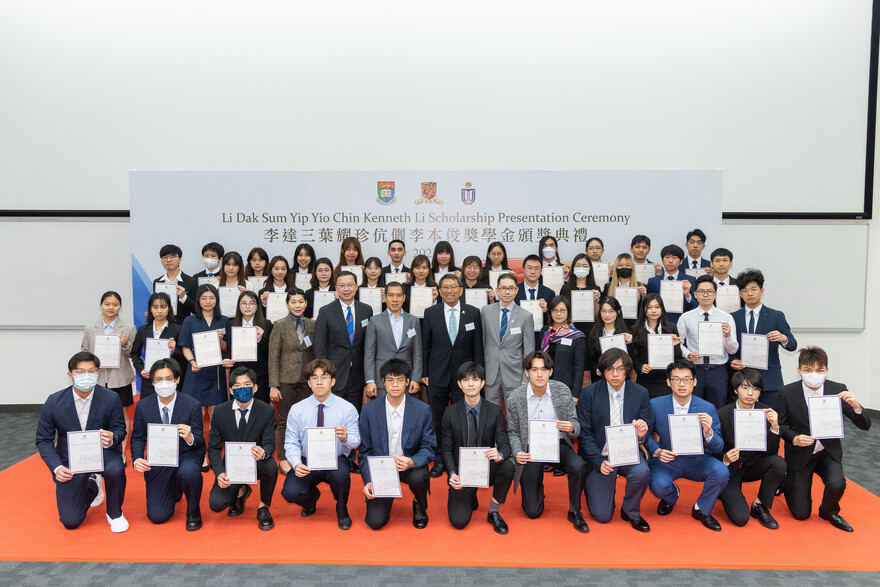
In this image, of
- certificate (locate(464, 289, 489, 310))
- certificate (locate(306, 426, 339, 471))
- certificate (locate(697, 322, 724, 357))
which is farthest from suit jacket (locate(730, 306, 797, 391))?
certificate (locate(306, 426, 339, 471))

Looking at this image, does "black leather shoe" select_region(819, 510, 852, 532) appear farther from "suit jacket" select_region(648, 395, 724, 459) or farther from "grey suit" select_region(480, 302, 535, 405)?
"grey suit" select_region(480, 302, 535, 405)

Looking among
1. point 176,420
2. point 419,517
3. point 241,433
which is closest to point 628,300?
point 419,517

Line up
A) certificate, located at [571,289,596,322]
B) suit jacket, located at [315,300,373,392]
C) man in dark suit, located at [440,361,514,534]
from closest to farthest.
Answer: man in dark suit, located at [440,361,514,534] → suit jacket, located at [315,300,373,392] → certificate, located at [571,289,596,322]

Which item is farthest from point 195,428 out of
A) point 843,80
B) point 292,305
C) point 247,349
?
point 843,80

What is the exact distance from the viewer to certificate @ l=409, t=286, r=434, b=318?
5.83 meters

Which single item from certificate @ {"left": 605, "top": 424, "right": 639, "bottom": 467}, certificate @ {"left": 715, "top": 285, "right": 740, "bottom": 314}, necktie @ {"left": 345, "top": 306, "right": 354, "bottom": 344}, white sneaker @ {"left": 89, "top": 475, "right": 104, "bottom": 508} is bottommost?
white sneaker @ {"left": 89, "top": 475, "right": 104, "bottom": 508}

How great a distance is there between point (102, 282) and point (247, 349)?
11.9 ft

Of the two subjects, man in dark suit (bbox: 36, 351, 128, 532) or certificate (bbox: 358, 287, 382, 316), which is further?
certificate (bbox: 358, 287, 382, 316)

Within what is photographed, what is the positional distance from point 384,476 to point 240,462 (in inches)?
39.2

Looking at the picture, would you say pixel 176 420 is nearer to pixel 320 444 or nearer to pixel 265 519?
pixel 265 519

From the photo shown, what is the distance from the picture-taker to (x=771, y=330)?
17.9ft

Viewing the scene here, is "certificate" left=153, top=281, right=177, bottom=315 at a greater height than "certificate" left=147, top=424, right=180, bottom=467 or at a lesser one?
greater

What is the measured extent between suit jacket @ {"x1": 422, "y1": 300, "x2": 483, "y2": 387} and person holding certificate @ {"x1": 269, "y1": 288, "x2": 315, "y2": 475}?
3.48 ft

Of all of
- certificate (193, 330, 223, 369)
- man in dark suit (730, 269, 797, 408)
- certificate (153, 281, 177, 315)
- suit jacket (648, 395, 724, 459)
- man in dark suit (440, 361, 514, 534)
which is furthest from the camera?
certificate (153, 281, 177, 315)
